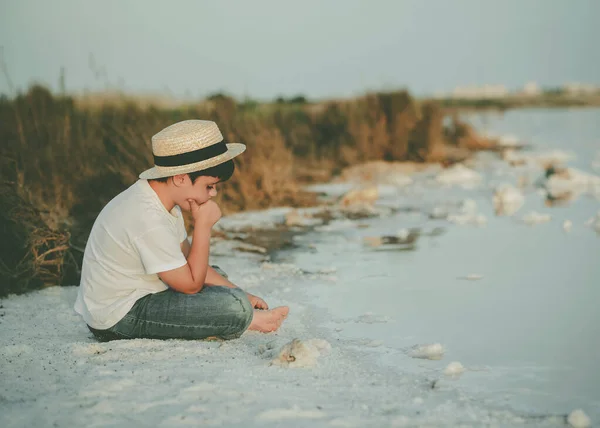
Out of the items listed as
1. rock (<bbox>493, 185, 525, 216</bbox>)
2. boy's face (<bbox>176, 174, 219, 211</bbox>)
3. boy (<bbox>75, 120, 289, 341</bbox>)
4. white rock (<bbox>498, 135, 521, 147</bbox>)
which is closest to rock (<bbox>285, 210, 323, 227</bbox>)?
rock (<bbox>493, 185, 525, 216</bbox>)

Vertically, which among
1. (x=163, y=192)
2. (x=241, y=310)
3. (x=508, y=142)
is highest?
(x=163, y=192)

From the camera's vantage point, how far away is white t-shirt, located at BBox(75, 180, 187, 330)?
364cm

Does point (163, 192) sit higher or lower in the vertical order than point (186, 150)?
lower

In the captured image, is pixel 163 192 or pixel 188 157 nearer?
pixel 188 157

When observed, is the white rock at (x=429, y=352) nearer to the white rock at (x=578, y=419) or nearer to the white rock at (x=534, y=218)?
the white rock at (x=578, y=419)

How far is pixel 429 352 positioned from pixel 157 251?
4.75ft

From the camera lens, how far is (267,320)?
159 inches

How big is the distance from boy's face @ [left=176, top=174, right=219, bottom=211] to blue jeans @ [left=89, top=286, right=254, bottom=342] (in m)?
0.48

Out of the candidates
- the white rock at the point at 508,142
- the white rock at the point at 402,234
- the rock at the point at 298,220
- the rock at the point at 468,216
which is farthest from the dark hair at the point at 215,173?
the white rock at the point at 508,142

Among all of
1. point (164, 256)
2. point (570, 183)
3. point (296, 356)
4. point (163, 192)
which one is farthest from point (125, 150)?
point (570, 183)

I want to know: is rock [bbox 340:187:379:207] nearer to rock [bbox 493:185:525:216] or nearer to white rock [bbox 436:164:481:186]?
rock [bbox 493:185:525:216]

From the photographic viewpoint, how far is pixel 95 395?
3098 millimetres

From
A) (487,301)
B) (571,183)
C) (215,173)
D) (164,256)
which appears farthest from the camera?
(571,183)

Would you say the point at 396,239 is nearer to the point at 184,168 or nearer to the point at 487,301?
the point at 487,301
